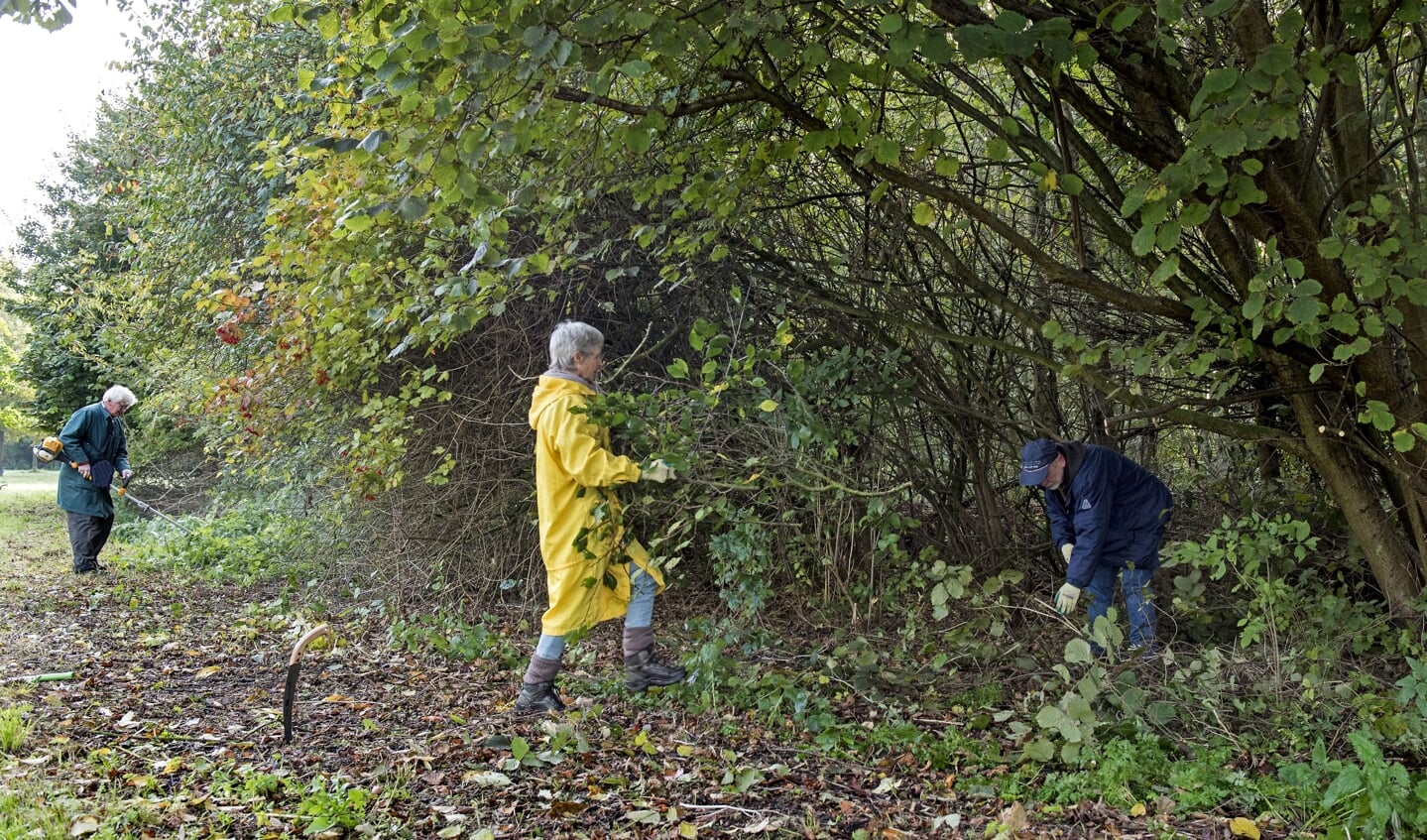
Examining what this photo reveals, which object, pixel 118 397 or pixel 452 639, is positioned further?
pixel 118 397

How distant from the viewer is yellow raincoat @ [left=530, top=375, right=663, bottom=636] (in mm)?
4195

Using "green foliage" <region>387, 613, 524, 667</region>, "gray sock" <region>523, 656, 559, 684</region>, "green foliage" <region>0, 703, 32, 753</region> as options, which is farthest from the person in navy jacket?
"green foliage" <region>0, 703, 32, 753</region>

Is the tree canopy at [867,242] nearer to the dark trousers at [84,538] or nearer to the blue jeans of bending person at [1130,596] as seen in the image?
the blue jeans of bending person at [1130,596]

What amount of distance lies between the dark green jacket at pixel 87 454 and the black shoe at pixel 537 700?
6158 millimetres

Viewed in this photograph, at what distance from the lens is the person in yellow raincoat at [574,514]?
4199 millimetres

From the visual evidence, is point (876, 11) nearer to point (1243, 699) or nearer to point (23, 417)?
point (1243, 699)

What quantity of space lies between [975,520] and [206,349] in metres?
7.31

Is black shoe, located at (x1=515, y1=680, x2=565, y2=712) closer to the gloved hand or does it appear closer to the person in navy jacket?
the gloved hand

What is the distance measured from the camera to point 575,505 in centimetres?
433

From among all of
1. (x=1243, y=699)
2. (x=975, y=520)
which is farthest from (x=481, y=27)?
(x=975, y=520)

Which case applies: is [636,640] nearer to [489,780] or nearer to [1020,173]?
[489,780]

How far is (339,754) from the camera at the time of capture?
12.8ft

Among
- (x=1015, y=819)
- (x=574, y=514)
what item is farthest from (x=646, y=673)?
(x=1015, y=819)

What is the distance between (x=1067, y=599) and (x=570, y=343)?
270 centimetres
